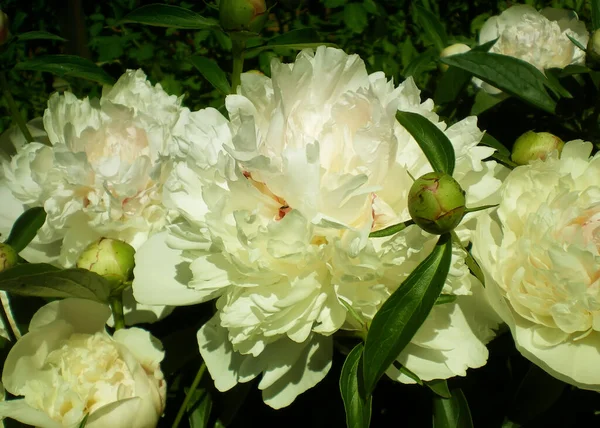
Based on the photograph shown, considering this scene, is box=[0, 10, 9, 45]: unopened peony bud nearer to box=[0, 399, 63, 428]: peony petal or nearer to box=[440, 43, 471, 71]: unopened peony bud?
box=[0, 399, 63, 428]: peony petal

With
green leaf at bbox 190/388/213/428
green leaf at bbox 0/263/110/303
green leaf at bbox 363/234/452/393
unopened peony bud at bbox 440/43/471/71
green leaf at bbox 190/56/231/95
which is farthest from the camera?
unopened peony bud at bbox 440/43/471/71

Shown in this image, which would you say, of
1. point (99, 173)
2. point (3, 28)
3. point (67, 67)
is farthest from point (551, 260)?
point (3, 28)

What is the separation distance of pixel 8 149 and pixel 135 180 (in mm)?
260

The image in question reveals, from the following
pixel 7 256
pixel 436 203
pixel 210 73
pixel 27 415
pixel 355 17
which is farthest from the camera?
pixel 355 17

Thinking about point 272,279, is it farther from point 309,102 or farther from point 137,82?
point 137,82

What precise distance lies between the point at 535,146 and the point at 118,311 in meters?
0.58

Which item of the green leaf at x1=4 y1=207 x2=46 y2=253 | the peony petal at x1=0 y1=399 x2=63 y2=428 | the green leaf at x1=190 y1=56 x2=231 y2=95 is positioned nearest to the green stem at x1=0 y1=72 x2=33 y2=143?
the green leaf at x1=4 y1=207 x2=46 y2=253

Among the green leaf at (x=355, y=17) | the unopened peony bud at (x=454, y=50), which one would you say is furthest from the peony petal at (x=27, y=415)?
the green leaf at (x=355, y=17)

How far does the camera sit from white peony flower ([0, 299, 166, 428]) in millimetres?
713

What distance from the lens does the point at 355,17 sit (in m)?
1.36

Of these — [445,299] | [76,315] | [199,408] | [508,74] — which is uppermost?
[508,74]

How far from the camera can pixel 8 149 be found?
0.95 m

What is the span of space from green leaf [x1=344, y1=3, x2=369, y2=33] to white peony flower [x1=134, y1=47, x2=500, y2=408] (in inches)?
27.3

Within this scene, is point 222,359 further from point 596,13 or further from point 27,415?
point 596,13
